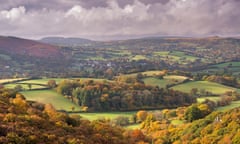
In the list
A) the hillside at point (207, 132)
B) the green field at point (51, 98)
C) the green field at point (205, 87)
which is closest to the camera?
the hillside at point (207, 132)

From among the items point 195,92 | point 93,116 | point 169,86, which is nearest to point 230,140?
point 93,116

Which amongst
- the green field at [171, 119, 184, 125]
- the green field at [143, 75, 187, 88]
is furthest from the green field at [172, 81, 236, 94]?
the green field at [171, 119, 184, 125]

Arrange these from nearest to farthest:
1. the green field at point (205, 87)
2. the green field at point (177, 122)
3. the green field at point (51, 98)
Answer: the green field at point (177, 122), the green field at point (51, 98), the green field at point (205, 87)

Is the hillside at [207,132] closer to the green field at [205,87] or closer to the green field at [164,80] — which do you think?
the green field at [205,87]

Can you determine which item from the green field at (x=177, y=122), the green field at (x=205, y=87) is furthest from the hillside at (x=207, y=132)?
the green field at (x=205, y=87)

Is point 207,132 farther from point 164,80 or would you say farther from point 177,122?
point 164,80

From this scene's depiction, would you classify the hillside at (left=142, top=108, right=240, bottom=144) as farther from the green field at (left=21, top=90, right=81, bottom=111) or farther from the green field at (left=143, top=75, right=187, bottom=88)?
the green field at (left=143, top=75, right=187, bottom=88)
